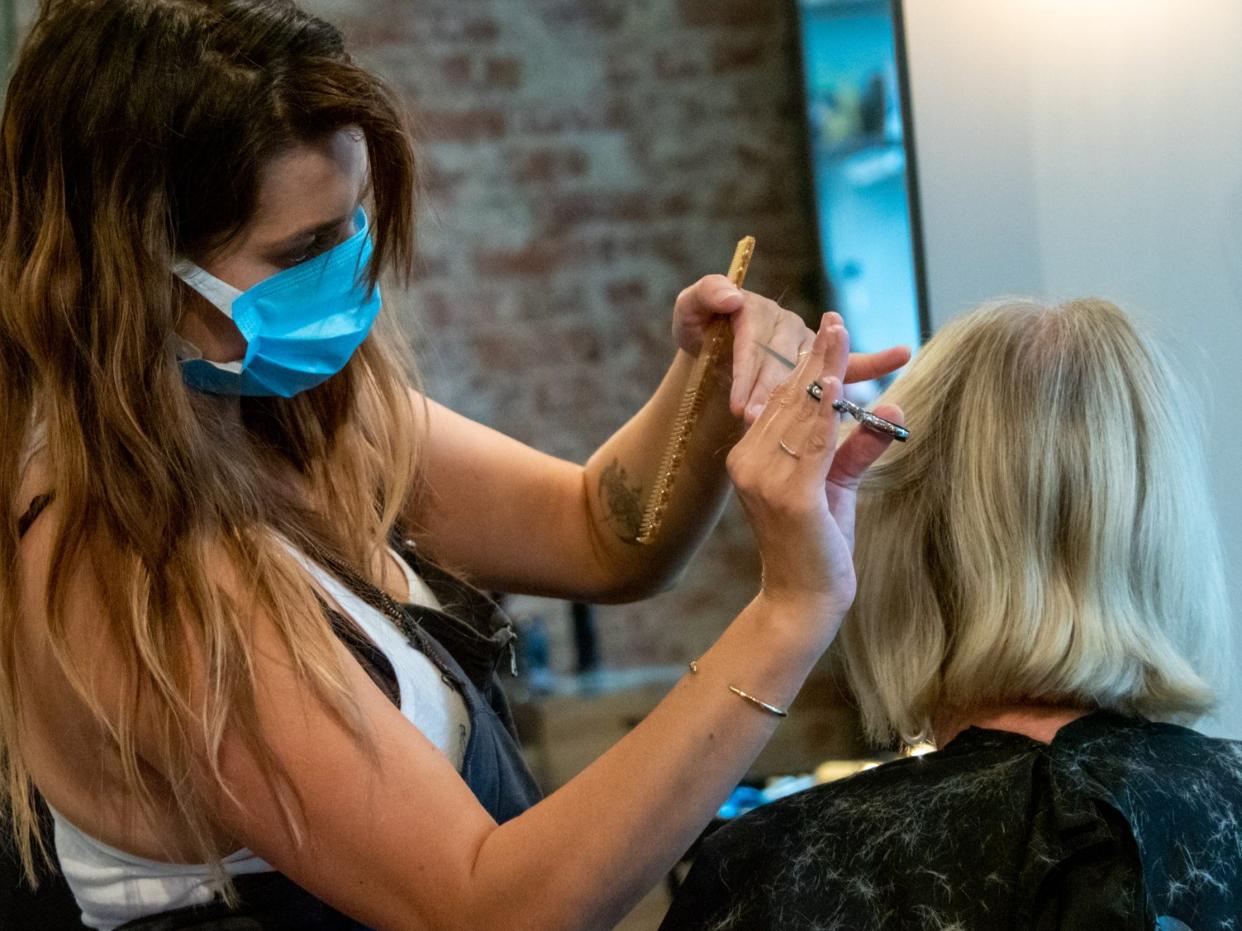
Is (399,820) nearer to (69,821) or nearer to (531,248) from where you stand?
(69,821)

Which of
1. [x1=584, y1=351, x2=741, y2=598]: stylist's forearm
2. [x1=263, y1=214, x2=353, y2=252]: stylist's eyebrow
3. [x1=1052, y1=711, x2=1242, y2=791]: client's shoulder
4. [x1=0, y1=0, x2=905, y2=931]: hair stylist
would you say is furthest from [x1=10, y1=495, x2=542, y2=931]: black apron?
[x1=1052, y1=711, x2=1242, y2=791]: client's shoulder

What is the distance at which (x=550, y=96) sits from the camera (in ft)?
11.8

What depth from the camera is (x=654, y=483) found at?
4.91ft

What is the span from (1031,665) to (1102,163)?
638 mm

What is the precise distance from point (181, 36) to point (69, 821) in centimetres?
68

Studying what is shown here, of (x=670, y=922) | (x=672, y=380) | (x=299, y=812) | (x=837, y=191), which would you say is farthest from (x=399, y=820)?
(x=837, y=191)

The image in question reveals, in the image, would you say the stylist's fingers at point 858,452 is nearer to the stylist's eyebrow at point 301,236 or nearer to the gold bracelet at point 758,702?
the gold bracelet at point 758,702

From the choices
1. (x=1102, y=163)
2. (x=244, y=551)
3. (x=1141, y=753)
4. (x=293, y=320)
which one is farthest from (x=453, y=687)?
(x=1102, y=163)

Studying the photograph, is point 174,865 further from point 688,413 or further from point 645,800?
point 688,413

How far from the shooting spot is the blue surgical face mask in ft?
3.88

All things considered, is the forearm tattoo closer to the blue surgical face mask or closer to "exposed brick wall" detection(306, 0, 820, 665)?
the blue surgical face mask

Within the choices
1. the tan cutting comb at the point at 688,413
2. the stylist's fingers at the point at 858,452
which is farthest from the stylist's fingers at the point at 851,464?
the tan cutting comb at the point at 688,413

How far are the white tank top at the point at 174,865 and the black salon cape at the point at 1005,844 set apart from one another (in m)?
0.30

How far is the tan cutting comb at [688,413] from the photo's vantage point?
1322 millimetres
